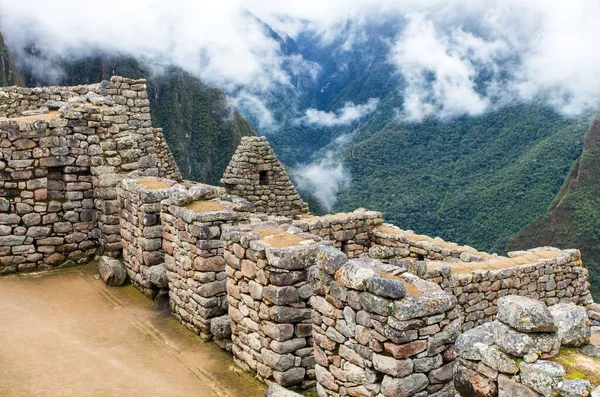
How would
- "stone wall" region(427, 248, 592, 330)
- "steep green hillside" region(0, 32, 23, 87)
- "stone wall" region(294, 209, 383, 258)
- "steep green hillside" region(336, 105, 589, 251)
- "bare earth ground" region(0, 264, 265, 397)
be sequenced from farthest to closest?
1. "steep green hillside" region(336, 105, 589, 251)
2. "steep green hillside" region(0, 32, 23, 87)
3. "stone wall" region(294, 209, 383, 258)
4. "stone wall" region(427, 248, 592, 330)
5. "bare earth ground" region(0, 264, 265, 397)

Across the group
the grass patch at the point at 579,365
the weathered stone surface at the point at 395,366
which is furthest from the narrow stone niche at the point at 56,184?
the grass patch at the point at 579,365

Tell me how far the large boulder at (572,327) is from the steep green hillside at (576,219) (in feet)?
166

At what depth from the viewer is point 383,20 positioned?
14675cm

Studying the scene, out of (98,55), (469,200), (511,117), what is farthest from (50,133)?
(98,55)

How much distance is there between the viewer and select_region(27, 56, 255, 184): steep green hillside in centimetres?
9619

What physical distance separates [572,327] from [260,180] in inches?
442

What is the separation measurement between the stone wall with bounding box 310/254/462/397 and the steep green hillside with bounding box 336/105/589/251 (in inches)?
2225

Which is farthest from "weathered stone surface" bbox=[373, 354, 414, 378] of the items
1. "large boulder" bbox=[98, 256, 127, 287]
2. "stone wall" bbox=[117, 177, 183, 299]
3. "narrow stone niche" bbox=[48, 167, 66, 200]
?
"narrow stone niche" bbox=[48, 167, 66, 200]

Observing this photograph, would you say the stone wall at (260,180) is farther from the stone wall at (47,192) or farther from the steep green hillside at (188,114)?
the steep green hillside at (188,114)

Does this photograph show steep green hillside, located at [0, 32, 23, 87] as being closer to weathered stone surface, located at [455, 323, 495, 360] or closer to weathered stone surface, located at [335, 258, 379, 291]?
weathered stone surface, located at [335, 258, 379, 291]

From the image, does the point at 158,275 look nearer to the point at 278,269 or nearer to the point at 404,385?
the point at 278,269

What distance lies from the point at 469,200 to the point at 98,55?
68.2 metres

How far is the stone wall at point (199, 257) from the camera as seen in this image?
775 cm

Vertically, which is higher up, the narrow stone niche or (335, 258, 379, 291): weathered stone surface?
the narrow stone niche
